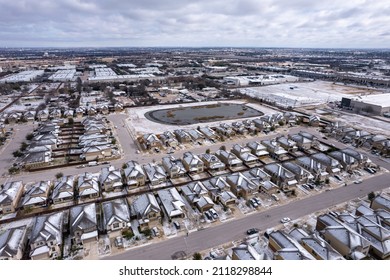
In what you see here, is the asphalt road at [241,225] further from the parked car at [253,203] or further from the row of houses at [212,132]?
the row of houses at [212,132]

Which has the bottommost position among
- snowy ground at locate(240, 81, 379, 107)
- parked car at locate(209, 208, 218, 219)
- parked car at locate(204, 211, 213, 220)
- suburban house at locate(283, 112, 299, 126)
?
parked car at locate(204, 211, 213, 220)

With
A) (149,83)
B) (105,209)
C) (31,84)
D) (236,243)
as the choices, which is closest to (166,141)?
(105,209)

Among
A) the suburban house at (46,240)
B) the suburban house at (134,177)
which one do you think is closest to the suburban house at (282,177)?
the suburban house at (134,177)

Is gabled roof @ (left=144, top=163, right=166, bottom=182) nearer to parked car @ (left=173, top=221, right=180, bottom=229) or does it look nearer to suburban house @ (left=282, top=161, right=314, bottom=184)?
parked car @ (left=173, top=221, right=180, bottom=229)

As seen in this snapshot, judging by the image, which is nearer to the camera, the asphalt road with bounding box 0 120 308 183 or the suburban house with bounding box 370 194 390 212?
the suburban house with bounding box 370 194 390 212

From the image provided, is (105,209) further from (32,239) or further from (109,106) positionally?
(109,106)

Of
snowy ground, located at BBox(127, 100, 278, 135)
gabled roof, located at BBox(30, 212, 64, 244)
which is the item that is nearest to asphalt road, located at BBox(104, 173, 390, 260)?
gabled roof, located at BBox(30, 212, 64, 244)

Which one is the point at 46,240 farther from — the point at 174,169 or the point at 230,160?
the point at 230,160
